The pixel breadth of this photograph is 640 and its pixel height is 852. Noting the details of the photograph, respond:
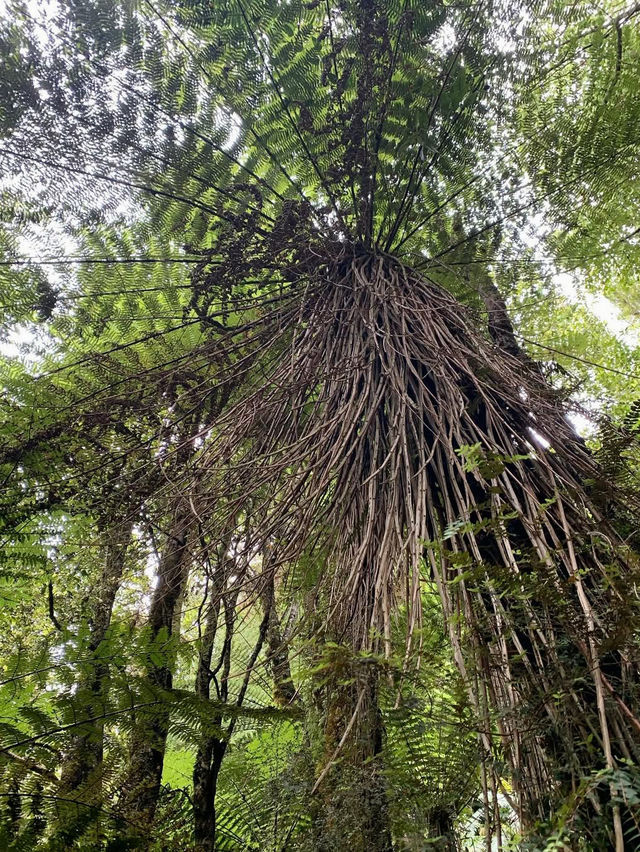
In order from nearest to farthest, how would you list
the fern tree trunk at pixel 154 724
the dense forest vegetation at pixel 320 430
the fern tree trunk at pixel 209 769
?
1. the dense forest vegetation at pixel 320 430
2. the fern tree trunk at pixel 154 724
3. the fern tree trunk at pixel 209 769

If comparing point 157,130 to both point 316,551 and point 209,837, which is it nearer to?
point 316,551

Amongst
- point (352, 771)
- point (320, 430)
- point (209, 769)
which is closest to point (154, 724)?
point (209, 769)

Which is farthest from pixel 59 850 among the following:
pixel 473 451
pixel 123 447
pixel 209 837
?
pixel 123 447

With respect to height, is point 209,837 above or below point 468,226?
below

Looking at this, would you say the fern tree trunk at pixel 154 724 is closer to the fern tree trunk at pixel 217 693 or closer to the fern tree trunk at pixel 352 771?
the fern tree trunk at pixel 217 693

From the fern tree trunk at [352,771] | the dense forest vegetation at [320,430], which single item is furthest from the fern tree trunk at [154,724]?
the fern tree trunk at [352,771]

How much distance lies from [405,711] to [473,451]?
1.29 ft

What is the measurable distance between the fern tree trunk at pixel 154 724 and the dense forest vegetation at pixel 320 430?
0.02 meters

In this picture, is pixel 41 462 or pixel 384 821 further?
pixel 41 462

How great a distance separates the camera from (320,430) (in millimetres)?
1028

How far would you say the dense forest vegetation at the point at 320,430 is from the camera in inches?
27.9

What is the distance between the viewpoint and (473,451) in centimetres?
77

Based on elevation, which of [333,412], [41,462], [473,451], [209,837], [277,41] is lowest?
[209,837]

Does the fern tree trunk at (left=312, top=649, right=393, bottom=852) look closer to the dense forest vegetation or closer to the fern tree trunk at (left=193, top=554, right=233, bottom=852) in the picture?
the dense forest vegetation
